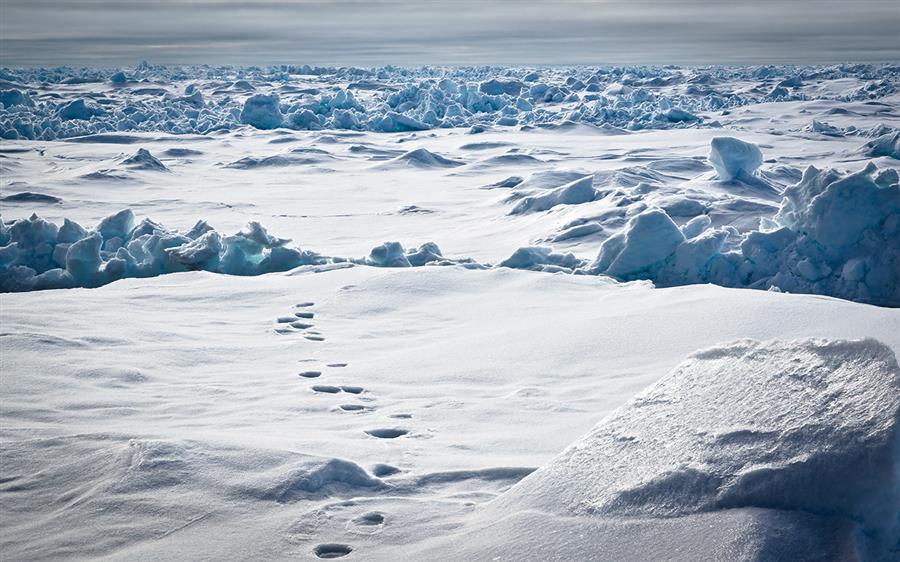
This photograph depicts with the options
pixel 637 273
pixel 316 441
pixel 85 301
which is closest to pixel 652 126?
pixel 637 273

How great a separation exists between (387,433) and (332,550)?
1.08 meters

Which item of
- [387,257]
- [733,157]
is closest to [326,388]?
[387,257]

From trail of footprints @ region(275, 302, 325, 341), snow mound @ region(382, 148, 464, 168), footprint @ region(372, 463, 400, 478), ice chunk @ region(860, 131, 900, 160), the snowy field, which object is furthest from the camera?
snow mound @ region(382, 148, 464, 168)

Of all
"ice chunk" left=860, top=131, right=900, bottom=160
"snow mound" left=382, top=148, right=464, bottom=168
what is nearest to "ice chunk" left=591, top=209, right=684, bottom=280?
"ice chunk" left=860, top=131, right=900, bottom=160

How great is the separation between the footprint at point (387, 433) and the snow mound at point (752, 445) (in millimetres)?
1020

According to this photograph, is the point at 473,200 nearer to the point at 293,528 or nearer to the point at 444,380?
the point at 444,380

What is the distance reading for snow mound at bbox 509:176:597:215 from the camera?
1080 centimetres

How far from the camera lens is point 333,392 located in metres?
3.79

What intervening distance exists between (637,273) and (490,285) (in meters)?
1.67

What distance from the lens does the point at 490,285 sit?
6.07m

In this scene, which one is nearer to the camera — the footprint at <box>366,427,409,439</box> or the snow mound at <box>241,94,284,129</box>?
the footprint at <box>366,427,409,439</box>

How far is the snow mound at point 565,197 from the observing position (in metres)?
10.8

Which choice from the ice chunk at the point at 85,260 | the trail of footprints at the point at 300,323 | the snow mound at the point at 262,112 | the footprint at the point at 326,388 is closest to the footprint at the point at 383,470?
the footprint at the point at 326,388

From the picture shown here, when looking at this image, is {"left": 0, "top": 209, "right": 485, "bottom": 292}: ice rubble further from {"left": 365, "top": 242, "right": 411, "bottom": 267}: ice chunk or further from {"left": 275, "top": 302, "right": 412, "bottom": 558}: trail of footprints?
{"left": 275, "top": 302, "right": 412, "bottom": 558}: trail of footprints
